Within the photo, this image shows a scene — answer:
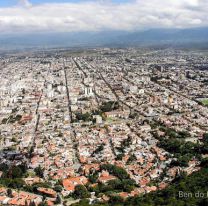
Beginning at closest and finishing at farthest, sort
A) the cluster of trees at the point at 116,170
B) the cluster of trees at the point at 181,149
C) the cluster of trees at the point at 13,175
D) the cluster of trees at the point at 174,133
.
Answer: the cluster of trees at the point at 13,175, the cluster of trees at the point at 116,170, the cluster of trees at the point at 181,149, the cluster of trees at the point at 174,133

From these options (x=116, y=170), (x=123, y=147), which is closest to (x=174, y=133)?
(x=123, y=147)

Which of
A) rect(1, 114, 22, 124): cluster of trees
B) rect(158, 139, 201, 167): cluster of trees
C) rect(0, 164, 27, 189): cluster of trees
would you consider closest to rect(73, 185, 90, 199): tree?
rect(0, 164, 27, 189): cluster of trees

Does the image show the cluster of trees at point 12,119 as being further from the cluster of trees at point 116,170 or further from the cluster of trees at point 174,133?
the cluster of trees at point 116,170

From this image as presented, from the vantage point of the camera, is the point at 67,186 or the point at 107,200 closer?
the point at 107,200

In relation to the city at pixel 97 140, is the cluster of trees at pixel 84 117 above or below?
above

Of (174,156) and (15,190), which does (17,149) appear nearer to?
(15,190)

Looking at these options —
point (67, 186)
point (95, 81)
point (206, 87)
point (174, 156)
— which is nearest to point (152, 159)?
point (174, 156)

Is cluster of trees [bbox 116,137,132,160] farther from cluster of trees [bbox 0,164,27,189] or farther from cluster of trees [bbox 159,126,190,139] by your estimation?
cluster of trees [bbox 0,164,27,189]

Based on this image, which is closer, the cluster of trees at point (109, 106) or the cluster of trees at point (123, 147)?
the cluster of trees at point (123, 147)

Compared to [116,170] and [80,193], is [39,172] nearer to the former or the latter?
[80,193]

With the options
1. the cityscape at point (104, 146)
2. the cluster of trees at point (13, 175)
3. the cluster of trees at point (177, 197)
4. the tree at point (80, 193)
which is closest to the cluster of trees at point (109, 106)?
the cityscape at point (104, 146)

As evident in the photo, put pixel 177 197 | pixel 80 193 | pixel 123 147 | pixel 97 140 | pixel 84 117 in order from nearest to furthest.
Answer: pixel 177 197 → pixel 80 193 → pixel 123 147 → pixel 97 140 → pixel 84 117
